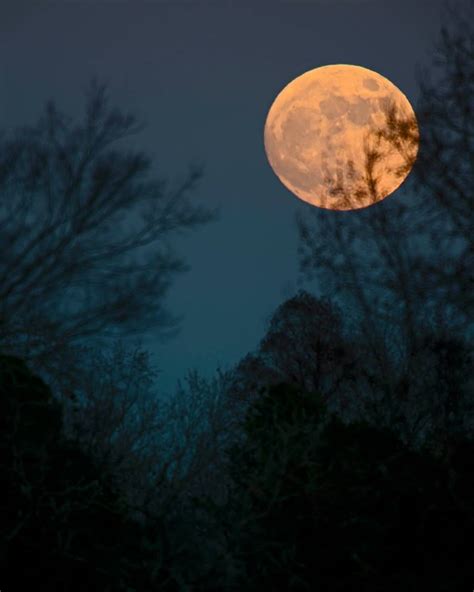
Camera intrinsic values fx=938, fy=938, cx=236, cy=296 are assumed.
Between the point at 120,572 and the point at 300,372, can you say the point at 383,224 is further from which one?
the point at 120,572

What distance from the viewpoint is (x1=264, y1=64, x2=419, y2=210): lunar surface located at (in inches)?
672

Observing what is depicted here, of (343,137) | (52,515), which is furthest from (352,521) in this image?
(343,137)

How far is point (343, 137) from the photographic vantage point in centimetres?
1945

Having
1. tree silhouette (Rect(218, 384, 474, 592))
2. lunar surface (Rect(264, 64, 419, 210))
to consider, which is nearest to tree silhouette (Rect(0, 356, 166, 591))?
tree silhouette (Rect(218, 384, 474, 592))

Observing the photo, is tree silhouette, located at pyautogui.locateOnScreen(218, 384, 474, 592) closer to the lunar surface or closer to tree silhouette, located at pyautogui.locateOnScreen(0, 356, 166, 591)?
tree silhouette, located at pyautogui.locateOnScreen(0, 356, 166, 591)

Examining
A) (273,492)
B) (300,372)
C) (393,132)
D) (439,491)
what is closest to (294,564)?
(273,492)

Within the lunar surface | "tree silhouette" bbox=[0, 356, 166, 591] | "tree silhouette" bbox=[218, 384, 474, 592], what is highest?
the lunar surface

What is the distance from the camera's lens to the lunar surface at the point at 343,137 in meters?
17.1

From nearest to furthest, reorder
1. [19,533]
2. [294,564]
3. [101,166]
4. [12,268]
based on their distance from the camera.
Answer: [19,533]
[294,564]
[12,268]
[101,166]

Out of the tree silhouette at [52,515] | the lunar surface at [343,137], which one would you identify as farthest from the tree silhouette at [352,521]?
the lunar surface at [343,137]

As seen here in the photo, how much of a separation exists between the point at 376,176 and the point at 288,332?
4.64m

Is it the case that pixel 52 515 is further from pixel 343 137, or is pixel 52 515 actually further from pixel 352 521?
pixel 343 137

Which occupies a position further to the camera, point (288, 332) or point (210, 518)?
point (288, 332)

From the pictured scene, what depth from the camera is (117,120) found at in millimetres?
19938
